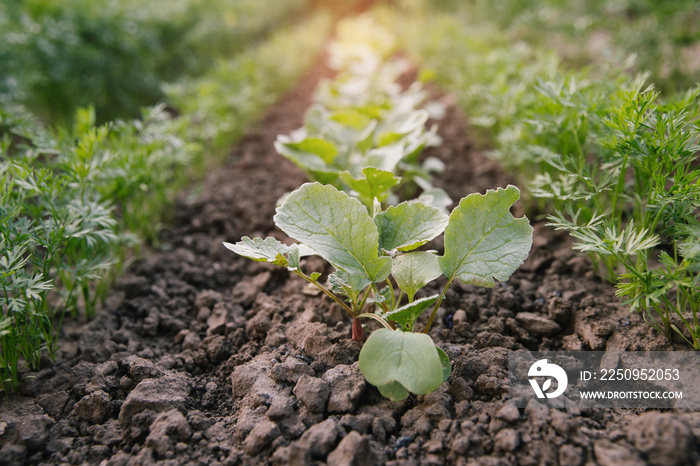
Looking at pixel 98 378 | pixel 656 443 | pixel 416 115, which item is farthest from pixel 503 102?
pixel 98 378

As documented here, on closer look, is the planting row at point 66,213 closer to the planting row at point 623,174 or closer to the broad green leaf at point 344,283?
the broad green leaf at point 344,283

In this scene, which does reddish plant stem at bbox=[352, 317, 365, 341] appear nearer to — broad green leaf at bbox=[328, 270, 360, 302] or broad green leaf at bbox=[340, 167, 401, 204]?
broad green leaf at bbox=[328, 270, 360, 302]

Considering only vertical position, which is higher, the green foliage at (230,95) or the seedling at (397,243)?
the seedling at (397,243)

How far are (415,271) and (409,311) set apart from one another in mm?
212

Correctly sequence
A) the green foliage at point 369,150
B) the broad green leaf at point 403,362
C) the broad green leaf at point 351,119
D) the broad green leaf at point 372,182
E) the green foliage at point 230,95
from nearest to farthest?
1. the broad green leaf at point 403,362
2. the broad green leaf at point 372,182
3. the green foliage at point 369,150
4. the broad green leaf at point 351,119
5. the green foliage at point 230,95

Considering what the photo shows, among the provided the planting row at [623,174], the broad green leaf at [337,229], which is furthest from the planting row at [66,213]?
the planting row at [623,174]

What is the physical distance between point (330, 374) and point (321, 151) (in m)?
1.35

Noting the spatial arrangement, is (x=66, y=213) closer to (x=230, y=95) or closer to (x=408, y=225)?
(x=408, y=225)

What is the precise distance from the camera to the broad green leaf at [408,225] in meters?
1.56

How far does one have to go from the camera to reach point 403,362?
1.29m

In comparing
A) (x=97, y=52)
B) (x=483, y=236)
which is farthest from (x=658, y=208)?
(x=97, y=52)

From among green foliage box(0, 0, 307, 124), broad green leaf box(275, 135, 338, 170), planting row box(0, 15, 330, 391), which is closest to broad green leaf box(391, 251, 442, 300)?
broad green leaf box(275, 135, 338, 170)

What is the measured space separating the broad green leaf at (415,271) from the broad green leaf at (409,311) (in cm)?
12

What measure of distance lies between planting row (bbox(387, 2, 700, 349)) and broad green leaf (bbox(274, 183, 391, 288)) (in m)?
0.65
